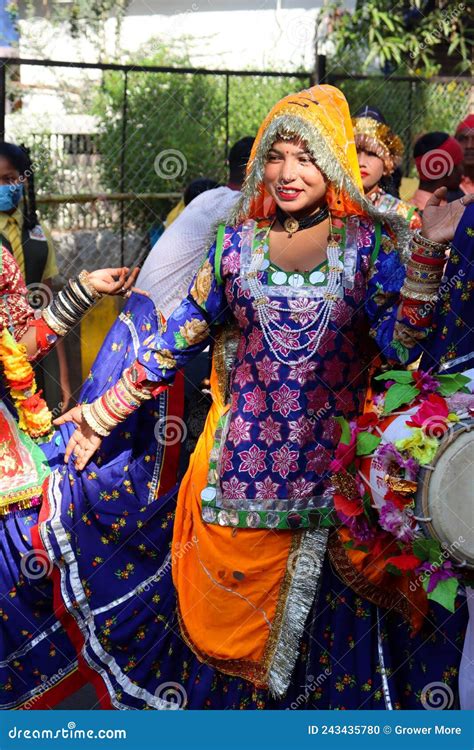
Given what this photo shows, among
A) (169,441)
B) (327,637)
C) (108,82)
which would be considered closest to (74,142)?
(108,82)

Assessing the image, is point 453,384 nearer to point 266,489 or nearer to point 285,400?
point 285,400

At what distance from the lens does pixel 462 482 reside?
2729 mm

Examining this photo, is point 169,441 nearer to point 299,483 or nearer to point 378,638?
point 299,483

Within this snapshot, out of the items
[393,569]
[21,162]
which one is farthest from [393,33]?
[393,569]

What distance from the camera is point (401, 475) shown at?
2779 millimetres

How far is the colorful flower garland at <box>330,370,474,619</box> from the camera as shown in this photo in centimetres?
274

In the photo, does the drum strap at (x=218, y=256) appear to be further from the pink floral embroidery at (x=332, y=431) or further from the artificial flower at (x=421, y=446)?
the artificial flower at (x=421, y=446)

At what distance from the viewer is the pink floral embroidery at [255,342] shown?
319 centimetres

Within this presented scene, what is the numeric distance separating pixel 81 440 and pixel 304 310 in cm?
87

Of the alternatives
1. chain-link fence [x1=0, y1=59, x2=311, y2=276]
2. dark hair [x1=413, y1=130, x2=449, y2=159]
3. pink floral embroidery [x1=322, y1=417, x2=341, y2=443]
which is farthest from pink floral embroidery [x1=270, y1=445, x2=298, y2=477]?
chain-link fence [x1=0, y1=59, x2=311, y2=276]

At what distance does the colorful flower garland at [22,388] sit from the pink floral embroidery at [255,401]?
2.42ft

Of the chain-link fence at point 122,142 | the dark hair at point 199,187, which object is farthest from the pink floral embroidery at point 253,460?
the chain-link fence at point 122,142

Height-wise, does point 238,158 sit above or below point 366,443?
above
